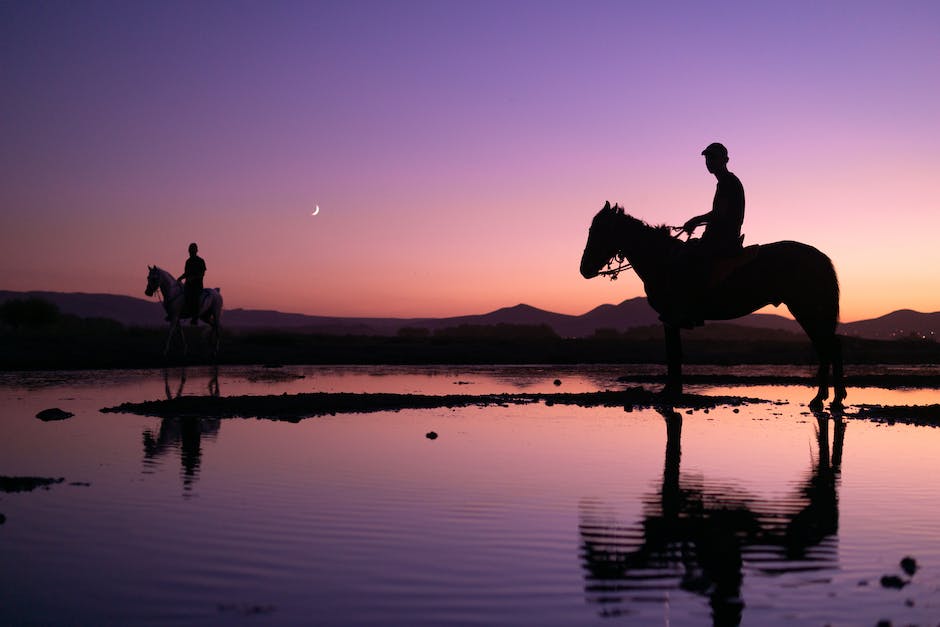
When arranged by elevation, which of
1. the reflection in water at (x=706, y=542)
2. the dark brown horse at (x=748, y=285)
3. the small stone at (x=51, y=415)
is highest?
the dark brown horse at (x=748, y=285)

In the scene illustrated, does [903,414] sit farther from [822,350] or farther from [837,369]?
[822,350]

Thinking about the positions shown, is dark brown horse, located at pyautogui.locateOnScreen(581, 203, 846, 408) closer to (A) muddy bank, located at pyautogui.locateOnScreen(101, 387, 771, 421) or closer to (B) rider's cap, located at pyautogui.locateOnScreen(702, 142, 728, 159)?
(A) muddy bank, located at pyautogui.locateOnScreen(101, 387, 771, 421)

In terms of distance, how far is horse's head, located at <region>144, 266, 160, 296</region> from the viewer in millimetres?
29984

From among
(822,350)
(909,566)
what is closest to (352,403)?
(822,350)

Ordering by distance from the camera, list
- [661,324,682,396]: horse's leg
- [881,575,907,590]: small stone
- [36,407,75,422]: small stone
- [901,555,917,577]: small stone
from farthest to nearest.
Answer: [661,324,682,396]: horse's leg < [36,407,75,422]: small stone < [901,555,917,577]: small stone < [881,575,907,590]: small stone

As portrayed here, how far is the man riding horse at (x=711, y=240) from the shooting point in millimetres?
15297

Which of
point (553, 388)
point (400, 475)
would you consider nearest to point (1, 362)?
point (553, 388)

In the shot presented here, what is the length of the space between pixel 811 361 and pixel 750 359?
2.45 meters

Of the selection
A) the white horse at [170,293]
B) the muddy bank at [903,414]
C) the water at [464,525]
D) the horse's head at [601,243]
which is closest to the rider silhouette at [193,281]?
the white horse at [170,293]

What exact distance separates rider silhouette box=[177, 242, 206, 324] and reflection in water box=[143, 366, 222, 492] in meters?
18.1

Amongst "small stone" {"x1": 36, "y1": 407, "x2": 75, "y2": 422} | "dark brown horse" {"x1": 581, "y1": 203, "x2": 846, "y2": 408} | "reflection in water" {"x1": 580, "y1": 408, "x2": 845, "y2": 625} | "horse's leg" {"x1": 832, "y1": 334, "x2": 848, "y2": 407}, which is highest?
"dark brown horse" {"x1": 581, "y1": 203, "x2": 846, "y2": 408}

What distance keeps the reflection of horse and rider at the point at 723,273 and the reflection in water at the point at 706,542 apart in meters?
7.59

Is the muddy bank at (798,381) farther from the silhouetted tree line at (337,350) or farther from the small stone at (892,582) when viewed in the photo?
the small stone at (892,582)

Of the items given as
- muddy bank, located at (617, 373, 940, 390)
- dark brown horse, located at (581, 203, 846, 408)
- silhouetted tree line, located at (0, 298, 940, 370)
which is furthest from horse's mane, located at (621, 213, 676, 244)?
silhouetted tree line, located at (0, 298, 940, 370)
